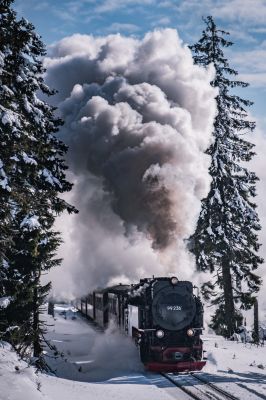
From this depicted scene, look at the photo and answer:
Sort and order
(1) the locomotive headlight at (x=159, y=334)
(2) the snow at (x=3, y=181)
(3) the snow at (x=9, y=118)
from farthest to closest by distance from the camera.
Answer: (1) the locomotive headlight at (x=159, y=334)
(2) the snow at (x=3, y=181)
(3) the snow at (x=9, y=118)

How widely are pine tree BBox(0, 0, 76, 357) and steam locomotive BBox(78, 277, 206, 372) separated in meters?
3.09

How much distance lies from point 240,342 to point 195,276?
16.2 ft

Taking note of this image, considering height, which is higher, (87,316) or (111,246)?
(111,246)

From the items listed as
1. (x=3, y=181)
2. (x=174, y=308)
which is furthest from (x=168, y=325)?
(x=3, y=181)

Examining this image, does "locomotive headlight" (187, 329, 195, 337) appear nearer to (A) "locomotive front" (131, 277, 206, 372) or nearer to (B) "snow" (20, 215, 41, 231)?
(A) "locomotive front" (131, 277, 206, 372)

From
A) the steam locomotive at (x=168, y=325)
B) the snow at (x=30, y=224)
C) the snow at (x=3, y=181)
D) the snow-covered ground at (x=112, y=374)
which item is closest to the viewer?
the snow at (x=3, y=181)

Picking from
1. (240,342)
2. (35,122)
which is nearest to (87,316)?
(240,342)

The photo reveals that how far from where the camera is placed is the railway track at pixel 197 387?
10.5 meters

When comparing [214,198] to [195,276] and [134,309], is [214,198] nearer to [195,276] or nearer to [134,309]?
[195,276]

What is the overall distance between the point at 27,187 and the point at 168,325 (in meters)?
6.16

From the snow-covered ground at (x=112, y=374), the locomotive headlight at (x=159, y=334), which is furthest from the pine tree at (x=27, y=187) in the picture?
the locomotive headlight at (x=159, y=334)

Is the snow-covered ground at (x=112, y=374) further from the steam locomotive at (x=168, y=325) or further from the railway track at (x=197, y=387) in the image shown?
the steam locomotive at (x=168, y=325)

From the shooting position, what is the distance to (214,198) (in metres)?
22.6

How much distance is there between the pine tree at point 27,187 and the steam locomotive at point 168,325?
10.1 ft
